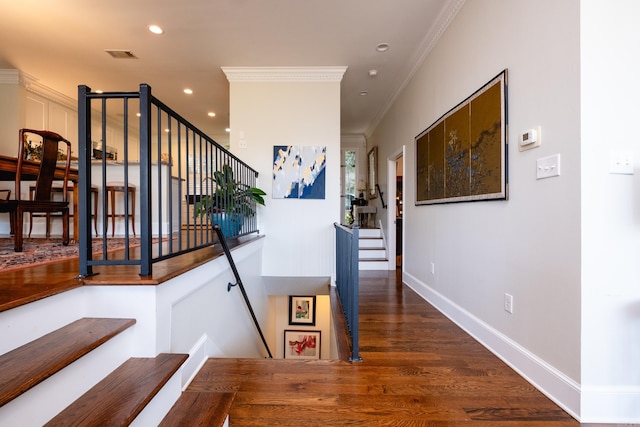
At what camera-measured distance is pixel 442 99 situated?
286cm

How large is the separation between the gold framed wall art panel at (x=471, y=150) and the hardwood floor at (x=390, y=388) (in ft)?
3.81

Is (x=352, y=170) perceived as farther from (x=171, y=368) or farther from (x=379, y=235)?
(x=171, y=368)

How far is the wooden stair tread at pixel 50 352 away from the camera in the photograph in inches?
31.1

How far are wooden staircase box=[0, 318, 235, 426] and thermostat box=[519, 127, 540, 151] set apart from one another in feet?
7.13

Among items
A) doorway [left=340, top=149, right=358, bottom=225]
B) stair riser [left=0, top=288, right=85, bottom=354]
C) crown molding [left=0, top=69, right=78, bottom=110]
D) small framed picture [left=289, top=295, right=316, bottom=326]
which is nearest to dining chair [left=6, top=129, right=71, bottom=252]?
stair riser [left=0, top=288, right=85, bottom=354]

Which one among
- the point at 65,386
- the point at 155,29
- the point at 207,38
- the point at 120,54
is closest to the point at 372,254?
the point at 207,38

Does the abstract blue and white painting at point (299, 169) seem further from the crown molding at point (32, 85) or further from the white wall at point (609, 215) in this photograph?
the crown molding at point (32, 85)

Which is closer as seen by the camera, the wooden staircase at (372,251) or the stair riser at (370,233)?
the wooden staircase at (372,251)

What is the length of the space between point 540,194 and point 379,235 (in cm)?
396

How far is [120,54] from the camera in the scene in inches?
138

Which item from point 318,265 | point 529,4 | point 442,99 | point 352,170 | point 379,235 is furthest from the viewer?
point 352,170

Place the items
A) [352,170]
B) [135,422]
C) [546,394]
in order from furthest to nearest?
[352,170] < [546,394] < [135,422]

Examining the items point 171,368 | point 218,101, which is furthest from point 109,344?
point 218,101

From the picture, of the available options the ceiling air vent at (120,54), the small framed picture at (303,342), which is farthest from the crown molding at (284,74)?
the small framed picture at (303,342)
